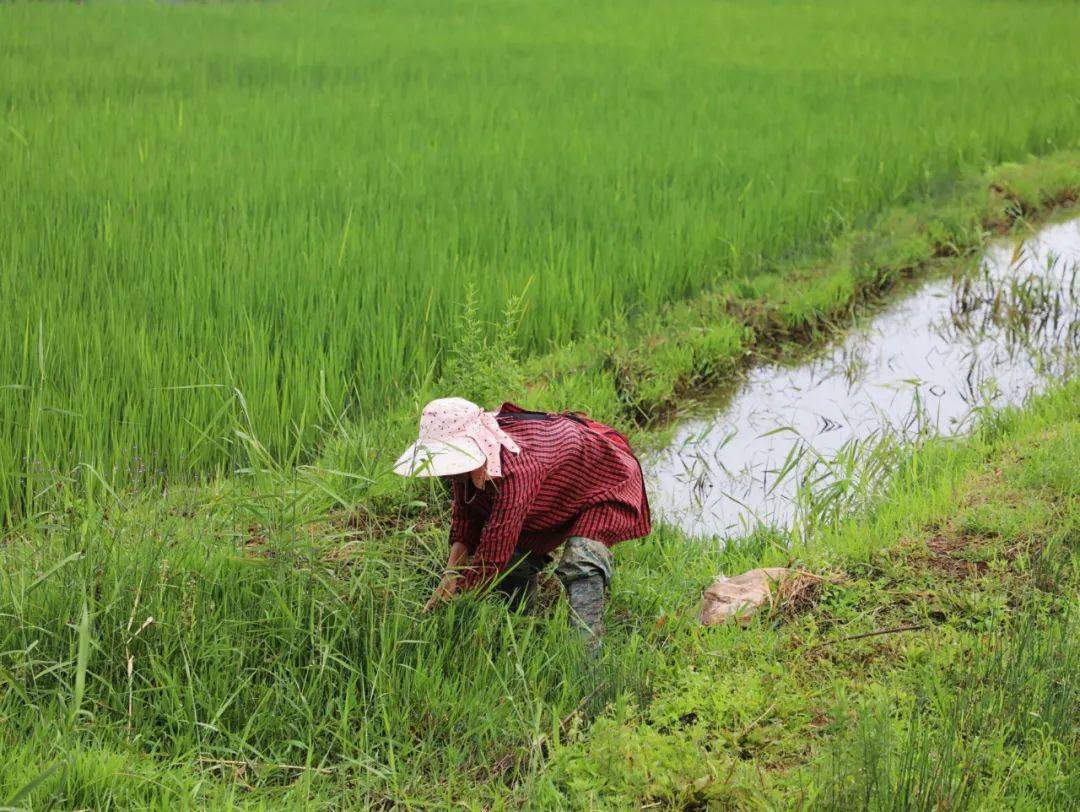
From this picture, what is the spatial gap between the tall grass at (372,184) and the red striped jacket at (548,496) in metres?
0.74

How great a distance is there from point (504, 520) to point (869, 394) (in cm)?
235

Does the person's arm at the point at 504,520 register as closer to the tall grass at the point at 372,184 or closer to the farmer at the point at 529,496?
the farmer at the point at 529,496

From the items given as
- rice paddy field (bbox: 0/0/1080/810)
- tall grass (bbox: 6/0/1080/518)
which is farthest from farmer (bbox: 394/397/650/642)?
tall grass (bbox: 6/0/1080/518)

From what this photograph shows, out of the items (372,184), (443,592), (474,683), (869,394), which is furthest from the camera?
(372,184)

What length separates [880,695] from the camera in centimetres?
210

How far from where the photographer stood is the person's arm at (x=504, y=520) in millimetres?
2307

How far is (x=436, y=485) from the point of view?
3070 mm

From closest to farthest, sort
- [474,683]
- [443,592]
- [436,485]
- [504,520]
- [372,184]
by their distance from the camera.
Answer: [474,683] → [504,520] → [443,592] → [436,485] → [372,184]

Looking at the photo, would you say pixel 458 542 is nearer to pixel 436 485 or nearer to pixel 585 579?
pixel 585 579

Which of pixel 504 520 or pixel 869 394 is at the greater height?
pixel 504 520

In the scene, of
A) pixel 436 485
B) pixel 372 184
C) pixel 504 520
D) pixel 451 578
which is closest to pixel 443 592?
pixel 451 578


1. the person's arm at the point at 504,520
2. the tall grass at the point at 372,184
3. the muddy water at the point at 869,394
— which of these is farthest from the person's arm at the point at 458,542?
the muddy water at the point at 869,394

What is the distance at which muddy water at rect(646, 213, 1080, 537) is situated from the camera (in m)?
3.42

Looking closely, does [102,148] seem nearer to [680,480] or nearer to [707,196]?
[707,196]
